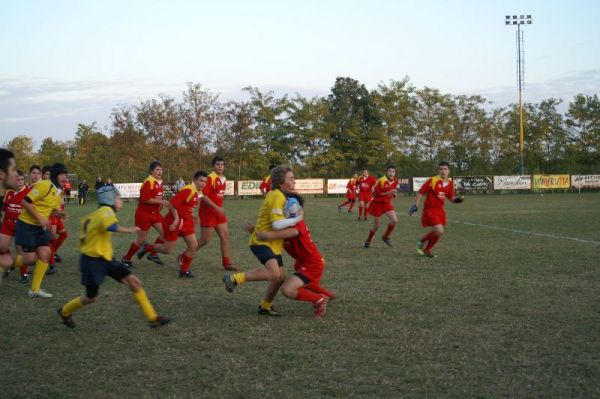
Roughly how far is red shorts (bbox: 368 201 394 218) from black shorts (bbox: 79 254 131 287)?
904cm

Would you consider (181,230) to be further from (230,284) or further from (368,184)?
(368,184)

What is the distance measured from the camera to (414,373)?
4.89 meters

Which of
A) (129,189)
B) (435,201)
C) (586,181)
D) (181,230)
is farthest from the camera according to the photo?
(586,181)

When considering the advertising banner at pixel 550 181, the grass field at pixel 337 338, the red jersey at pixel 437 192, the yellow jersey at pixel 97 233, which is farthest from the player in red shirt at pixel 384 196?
the advertising banner at pixel 550 181

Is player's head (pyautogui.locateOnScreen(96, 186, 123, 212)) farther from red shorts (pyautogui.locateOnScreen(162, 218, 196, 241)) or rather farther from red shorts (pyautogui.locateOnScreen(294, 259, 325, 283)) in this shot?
red shorts (pyautogui.locateOnScreen(162, 218, 196, 241))

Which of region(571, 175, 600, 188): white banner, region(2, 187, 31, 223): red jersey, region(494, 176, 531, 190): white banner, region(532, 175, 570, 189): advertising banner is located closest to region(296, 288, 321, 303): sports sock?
region(2, 187, 31, 223): red jersey

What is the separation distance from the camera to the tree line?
180 ft

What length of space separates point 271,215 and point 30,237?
3882 mm

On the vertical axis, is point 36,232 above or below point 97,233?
below

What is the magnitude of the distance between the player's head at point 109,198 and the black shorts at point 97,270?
58 cm

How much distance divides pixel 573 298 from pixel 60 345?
618 centimetres

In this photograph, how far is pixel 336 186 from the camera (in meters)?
49.8

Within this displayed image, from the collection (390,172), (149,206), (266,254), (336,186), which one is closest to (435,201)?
(390,172)

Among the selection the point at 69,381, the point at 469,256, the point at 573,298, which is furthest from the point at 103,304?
the point at 469,256
